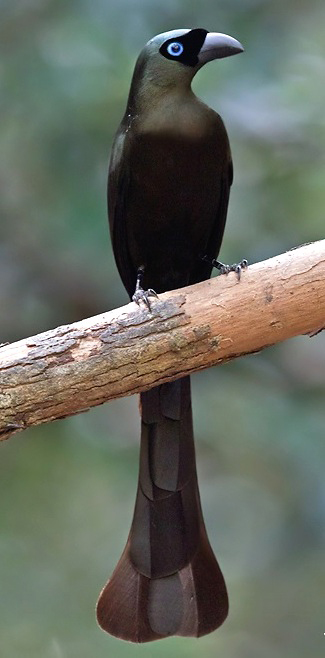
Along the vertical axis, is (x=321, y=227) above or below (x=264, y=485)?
above

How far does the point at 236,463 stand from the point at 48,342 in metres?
1.60

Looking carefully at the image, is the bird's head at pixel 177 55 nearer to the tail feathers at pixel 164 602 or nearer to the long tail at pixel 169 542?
the long tail at pixel 169 542

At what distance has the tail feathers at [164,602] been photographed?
364 cm

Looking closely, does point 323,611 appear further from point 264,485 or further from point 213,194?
point 213,194

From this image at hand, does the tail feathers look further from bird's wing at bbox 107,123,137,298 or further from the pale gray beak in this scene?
the pale gray beak

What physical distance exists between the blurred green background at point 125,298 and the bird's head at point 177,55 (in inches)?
29.9

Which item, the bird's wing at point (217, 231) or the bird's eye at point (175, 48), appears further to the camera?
the bird's wing at point (217, 231)

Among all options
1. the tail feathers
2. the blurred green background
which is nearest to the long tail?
the tail feathers

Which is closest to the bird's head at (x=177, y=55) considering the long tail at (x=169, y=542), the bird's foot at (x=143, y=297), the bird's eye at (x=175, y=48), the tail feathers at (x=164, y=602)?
the bird's eye at (x=175, y=48)

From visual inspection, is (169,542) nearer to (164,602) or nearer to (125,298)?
(164,602)

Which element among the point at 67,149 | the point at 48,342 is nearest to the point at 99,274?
the point at 67,149

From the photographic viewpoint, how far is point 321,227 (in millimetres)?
4250

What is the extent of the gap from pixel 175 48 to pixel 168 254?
0.68m

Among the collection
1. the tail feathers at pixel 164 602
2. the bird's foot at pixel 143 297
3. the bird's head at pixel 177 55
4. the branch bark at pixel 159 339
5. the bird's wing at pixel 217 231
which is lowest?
the tail feathers at pixel 164 602
